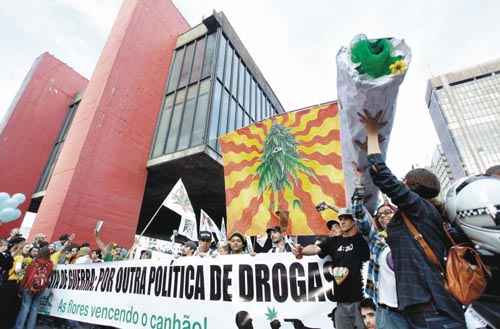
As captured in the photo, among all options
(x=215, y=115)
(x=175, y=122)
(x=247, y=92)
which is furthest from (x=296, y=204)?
(x=247, y=92)

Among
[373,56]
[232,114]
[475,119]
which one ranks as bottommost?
[373,56]

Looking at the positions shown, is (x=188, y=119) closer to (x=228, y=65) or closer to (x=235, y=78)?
(x=228, y=65)

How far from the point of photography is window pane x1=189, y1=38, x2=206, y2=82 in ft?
37.3

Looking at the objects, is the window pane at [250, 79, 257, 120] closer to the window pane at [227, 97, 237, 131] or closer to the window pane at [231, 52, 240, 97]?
the window pane at [231, 52, 240, 97]

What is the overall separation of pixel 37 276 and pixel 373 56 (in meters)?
6.44

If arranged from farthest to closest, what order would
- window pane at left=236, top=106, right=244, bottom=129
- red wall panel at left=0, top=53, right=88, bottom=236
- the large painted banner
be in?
1. window pane at left=236, top=106, right=244, bottom=129
2. red wall panel at left=0, top=53, right=88, bottom=236
3. the large painted banner

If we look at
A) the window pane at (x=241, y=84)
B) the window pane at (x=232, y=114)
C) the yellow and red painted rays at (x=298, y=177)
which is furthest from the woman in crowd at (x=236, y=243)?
the window pane at (x=241, y=84)

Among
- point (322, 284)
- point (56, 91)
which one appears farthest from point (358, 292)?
point (56, 91)

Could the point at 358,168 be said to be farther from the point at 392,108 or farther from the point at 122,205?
the point at 122,205

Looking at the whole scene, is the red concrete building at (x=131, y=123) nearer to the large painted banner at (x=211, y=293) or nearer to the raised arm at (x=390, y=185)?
the large painted banner at (x=211, y=293)

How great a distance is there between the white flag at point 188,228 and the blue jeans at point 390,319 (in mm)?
5033

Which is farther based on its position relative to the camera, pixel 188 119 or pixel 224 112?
pixel 224 112

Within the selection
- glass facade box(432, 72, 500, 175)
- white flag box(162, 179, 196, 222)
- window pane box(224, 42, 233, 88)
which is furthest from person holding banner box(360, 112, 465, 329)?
glass facade box(432, 72, 500, 175)

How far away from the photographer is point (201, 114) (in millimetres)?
10438
